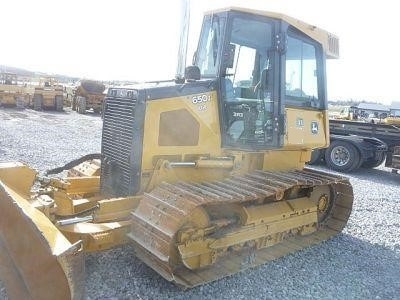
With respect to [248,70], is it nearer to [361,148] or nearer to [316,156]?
[361,148]

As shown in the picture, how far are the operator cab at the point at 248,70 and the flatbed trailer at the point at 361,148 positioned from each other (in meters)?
7.60

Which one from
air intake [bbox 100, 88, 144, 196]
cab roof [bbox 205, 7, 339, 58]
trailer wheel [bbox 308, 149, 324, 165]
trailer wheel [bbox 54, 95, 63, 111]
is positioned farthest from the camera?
trailer wheel [bbox 54, 95, 63, 111]

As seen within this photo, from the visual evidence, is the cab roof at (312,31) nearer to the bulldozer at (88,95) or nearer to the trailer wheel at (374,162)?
the trailer wheel at (374,162)

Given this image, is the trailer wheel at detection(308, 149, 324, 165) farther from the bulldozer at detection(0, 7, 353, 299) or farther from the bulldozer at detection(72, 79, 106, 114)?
the bulldozer at detection(72, 79, 106, 114)

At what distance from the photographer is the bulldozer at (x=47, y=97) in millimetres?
25078

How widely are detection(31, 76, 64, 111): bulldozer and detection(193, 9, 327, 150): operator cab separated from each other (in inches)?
877

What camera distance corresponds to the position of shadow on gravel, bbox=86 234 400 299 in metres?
3.94

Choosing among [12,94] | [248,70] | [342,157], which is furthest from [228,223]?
[12,94]

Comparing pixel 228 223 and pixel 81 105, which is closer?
pixel 228 223

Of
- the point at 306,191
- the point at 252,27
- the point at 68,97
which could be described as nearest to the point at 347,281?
the point at 306,191

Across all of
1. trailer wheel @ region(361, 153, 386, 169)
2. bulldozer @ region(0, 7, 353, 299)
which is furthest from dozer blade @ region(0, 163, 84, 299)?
trailer wheel @ region(361, 153, 386, 169)

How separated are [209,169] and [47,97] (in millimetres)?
22982

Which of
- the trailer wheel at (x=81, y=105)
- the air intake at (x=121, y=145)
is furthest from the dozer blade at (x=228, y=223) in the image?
the trailer wheel at (x=81, y=105)

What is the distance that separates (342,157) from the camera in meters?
12.3
